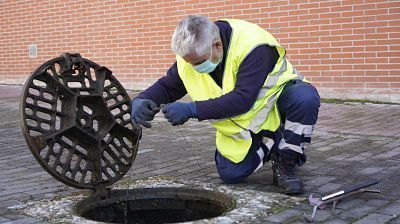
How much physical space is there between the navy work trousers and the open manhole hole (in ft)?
0.96

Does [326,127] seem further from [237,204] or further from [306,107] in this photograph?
[237,204]

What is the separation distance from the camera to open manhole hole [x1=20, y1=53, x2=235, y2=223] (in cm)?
338

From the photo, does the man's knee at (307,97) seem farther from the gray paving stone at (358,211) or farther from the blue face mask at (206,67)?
the gray paving stone at (358,211)

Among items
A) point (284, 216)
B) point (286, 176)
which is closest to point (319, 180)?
point (286, 176)

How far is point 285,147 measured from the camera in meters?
3.64

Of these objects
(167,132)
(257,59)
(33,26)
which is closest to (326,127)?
(167,132)

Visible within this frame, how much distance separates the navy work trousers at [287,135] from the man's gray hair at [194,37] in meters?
0.68

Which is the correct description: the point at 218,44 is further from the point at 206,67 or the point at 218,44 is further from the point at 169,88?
the point at 169,88

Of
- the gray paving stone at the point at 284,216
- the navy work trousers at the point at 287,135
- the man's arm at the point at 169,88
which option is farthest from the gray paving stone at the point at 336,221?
the man's arm at the point at 169,88

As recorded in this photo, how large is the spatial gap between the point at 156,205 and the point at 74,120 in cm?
77

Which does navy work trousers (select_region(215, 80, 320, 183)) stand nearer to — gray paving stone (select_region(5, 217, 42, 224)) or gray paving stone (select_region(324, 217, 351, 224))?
gray paving stone (select_region(324, 217, 351, 224))

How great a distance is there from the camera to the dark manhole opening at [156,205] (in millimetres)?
3592

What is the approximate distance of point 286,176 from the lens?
3.61 meters

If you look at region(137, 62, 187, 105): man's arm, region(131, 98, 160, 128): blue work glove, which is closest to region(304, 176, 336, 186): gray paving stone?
region(137, 62, 187, 105): man's arm
